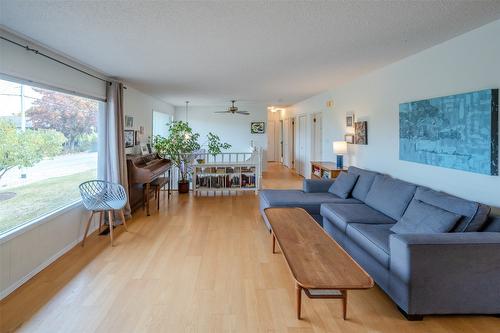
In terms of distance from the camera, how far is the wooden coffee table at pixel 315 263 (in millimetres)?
1992

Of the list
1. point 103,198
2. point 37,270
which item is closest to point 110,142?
point 103,198

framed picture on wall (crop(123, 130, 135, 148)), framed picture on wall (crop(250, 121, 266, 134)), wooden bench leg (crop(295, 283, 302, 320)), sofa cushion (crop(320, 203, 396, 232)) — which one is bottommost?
wooden bench leg (crop(295, 283, 302, 320))

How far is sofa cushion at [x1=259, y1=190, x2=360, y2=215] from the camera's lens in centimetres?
425

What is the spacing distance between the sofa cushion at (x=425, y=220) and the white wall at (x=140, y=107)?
16.2 feet

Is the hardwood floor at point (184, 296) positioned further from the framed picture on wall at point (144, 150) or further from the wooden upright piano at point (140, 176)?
the framed picture on wall at point (144, 150)

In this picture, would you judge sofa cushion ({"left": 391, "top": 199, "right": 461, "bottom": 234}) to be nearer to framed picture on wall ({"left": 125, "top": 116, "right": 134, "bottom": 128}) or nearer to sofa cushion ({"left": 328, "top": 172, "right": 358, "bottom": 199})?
sofa cushion ({"left": 328, "top": 172, "right": 358, "bottom": 199})

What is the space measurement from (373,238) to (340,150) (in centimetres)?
310

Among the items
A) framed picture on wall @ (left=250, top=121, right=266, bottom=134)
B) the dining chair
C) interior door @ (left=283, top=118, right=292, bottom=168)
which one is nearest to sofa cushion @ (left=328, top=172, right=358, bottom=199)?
the dining chair

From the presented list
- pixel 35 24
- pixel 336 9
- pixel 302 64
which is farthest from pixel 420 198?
pixel 35 24

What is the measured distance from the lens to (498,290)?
7.20 ft

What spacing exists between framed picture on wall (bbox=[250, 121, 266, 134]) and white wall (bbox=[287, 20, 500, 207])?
4114mm

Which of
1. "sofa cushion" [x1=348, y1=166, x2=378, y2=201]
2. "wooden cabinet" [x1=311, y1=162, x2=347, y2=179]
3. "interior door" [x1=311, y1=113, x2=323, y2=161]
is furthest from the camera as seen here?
"interior door" [x1=311, y1=113, x2=323, y2=161]

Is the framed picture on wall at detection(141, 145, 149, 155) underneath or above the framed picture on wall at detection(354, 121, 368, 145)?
underneath

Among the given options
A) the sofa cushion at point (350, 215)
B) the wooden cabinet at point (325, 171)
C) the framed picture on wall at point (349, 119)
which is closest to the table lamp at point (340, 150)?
the wooden cabinet at point (325, 171)
